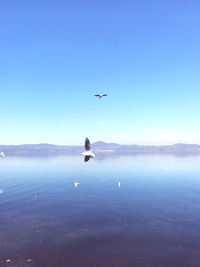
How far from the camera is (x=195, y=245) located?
44375 mm

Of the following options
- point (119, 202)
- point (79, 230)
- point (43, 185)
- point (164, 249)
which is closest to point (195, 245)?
point (164, 249)

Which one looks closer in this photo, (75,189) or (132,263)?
(132,263)

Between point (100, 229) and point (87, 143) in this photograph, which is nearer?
point (87, 143)

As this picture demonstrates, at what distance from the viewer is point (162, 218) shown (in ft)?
197

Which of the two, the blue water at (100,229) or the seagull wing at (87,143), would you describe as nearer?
the seagull wing at (87,143)

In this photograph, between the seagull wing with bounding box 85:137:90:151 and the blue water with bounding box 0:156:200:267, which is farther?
the blue water with bounding box 0:156:200:267

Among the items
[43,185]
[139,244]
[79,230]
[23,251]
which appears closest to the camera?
[23,251]

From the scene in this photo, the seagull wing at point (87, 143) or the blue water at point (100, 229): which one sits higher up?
the seagull wing at point (87, 143)

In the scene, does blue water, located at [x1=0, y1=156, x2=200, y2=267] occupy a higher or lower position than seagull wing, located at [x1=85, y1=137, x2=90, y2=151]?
lower

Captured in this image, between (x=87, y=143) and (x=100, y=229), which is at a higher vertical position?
(x=87, y=143)

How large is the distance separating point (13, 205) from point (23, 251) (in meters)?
34.3

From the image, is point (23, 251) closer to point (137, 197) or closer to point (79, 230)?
point (79, 230)

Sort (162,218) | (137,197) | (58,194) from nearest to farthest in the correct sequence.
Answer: (162,218)
(137,197)
(58,194)

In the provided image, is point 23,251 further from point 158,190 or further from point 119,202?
point 158,190
